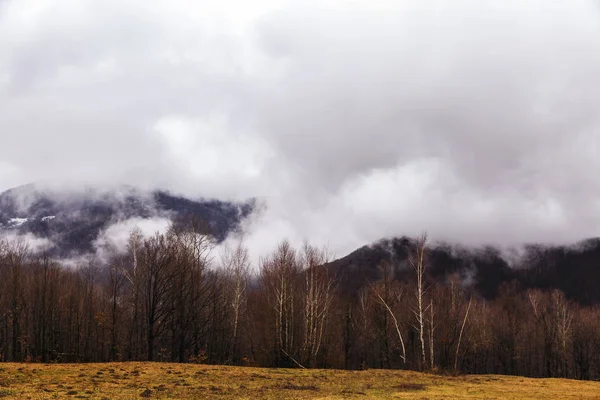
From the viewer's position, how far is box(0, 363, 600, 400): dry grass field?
2689 centimetres

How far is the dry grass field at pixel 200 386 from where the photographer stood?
2689cm

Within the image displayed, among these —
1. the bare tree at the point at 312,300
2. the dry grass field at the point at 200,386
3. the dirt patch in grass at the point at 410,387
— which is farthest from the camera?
the bare tree at the point at 312,300

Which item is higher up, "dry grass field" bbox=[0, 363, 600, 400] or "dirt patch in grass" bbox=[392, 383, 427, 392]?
"dry grass field" bbox=[0, 363, 600, 400]

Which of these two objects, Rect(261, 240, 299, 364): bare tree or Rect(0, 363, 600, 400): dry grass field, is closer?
Rect(0, 363, 600, 400): dry grass field

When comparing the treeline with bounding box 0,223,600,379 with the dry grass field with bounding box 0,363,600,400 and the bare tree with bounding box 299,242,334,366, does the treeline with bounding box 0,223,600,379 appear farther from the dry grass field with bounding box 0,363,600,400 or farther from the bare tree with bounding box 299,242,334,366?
the dry grass field with bounding box 0,363,600,400

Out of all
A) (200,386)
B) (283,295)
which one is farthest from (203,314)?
(200,386)

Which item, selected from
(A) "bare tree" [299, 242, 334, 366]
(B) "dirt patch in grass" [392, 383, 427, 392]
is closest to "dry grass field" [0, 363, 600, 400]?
(B) "dirt patch in grass" [392, 383, 427, 392]

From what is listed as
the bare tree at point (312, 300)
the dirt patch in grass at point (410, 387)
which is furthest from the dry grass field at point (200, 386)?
the bare tree at point (312, 300)

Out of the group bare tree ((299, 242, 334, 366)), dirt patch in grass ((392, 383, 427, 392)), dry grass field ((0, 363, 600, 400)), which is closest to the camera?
dry grass field ((0, 363, 600, 400))

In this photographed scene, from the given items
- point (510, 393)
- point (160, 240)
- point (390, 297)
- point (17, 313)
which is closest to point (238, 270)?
point (160, 240)

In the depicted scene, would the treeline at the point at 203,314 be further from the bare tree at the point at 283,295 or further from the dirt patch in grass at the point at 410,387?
the dirt patch in grass at the point at 410,387

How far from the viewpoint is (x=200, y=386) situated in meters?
31.2

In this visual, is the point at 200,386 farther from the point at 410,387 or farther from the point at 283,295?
the point at 283,295

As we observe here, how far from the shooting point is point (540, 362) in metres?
111
